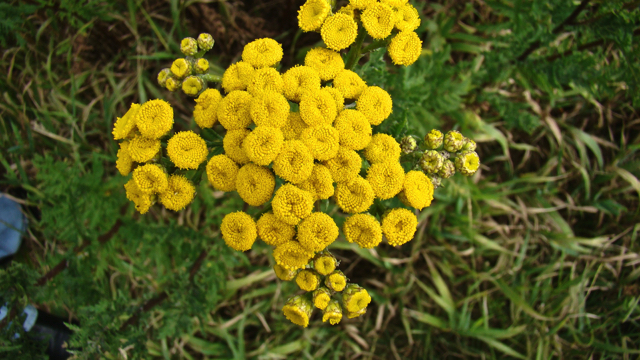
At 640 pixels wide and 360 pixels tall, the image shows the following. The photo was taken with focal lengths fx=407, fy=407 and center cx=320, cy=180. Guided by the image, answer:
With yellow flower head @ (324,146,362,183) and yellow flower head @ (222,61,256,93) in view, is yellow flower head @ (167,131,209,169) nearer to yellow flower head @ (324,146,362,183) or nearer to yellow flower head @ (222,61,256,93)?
yellow flower head @ (222,61,256,93)

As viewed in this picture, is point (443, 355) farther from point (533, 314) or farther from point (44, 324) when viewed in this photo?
point (44, 324)

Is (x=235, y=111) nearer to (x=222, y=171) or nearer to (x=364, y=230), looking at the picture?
(x=222, y=171)

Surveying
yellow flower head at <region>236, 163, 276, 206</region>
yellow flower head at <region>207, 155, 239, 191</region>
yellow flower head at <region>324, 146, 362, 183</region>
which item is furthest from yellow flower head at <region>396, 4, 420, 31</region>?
yellow flower head at <region>207, 155, 239, 191</region>

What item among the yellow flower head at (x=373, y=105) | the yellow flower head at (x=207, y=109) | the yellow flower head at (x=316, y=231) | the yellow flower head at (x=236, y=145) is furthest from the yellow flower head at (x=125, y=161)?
the yellow flower head at (x=373, y=105)

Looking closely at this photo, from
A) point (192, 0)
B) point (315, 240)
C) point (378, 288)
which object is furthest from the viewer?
point (378, 288)

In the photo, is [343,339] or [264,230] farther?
[343,339]

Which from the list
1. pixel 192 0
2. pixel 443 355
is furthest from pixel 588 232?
pixel 192 0

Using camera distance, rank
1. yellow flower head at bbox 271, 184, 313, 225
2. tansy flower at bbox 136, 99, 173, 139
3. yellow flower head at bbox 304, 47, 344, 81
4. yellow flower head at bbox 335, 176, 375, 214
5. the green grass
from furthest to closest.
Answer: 1. the green grass
2. yellow flower head at bbox 304, 47, 344, 81
3. tansy flower at bbox 136, 99, 173, 139
4. yellow flower head at bbox 335, 176, 375, 214
5. yellow flower head at bbox 271, 184, 313, 225
